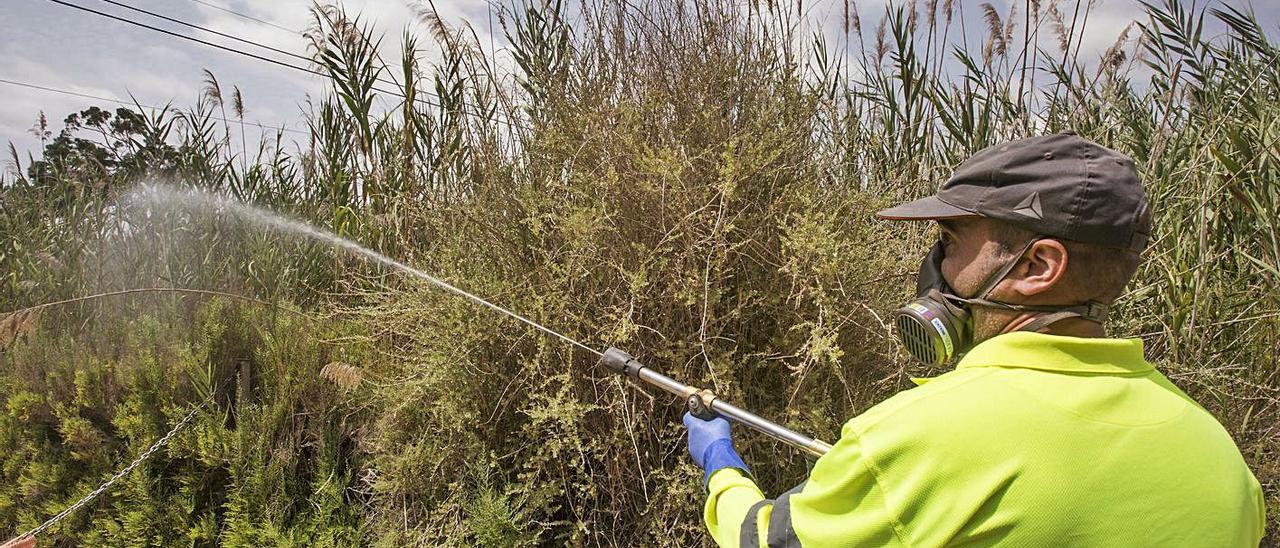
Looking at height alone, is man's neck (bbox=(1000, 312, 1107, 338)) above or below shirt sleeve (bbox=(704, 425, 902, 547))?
above

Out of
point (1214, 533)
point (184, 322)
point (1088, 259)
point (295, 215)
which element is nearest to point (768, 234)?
point (1088, 259)

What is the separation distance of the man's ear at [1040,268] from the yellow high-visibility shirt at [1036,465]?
126mm

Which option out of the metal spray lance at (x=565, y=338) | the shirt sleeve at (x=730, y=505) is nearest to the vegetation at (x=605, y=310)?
the metal spray lance at (x=565, y=338)

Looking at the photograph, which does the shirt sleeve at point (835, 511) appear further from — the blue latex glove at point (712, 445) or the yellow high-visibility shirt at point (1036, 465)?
the blue latex glove at point (712, 445)

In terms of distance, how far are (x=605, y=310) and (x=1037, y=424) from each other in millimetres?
2119

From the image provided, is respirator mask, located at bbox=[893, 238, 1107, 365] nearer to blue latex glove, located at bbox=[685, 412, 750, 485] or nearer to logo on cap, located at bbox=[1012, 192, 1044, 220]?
logo on cap, located at bbox=[1012, 192, 1044, 220]

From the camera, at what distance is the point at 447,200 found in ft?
13.6

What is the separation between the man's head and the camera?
1.34 meters

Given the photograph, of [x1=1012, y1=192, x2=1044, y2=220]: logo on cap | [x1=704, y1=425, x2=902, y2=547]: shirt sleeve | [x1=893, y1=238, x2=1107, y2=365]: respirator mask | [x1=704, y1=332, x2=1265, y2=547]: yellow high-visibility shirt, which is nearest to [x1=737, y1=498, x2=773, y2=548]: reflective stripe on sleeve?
[x1=704, y1=425, x2=902, y2=547]: shirt sleeve

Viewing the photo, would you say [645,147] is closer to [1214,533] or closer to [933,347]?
[933,347]

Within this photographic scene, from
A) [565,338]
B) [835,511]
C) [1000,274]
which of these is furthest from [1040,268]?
[565,338]

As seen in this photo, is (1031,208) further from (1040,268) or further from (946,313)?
(946,313)

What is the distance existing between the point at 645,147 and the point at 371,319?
1.80 m

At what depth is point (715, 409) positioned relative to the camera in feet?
6.96
